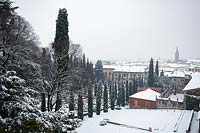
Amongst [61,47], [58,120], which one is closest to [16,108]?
[58,120]

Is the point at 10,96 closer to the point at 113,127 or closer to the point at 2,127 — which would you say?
the point at 2,127

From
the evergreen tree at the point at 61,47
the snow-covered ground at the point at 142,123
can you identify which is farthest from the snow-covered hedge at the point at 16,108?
the snow-covered ground at the point at 142,123

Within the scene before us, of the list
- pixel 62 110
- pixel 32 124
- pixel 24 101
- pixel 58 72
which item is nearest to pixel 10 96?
pixel 24 101

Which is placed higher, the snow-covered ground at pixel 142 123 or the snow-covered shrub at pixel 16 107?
the snow-covered shrub at pixel 16 107

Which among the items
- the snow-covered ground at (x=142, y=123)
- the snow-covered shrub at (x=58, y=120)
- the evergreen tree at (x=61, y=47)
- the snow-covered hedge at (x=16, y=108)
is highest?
the evergreen tree at (x=61, y=47)

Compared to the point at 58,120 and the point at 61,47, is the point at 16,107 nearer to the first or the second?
the point at 58,120

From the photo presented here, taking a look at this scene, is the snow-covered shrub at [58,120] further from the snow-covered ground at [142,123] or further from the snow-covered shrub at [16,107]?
the snow-covered ground at [142,123]

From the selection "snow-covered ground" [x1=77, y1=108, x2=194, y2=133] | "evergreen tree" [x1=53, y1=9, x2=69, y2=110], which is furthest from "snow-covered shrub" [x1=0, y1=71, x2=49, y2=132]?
"snow-covered ground" [x1=77, y1=108, x2=194, y2=133]

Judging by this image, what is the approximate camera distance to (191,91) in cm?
4288

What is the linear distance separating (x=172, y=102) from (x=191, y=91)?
622 centimetres

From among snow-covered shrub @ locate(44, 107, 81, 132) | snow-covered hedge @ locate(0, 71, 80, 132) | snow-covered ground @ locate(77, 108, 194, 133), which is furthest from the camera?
snow-covered ground @ locate(77, 108, 194, 133)

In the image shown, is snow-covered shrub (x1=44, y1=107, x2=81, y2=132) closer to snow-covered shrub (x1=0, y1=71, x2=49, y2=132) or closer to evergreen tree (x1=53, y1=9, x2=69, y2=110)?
snow-covered shrub (x1=0, y1=71, x2=49, y2=132)

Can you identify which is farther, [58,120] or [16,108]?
[58,120]

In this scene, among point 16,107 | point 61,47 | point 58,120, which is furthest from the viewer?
point 61,47
